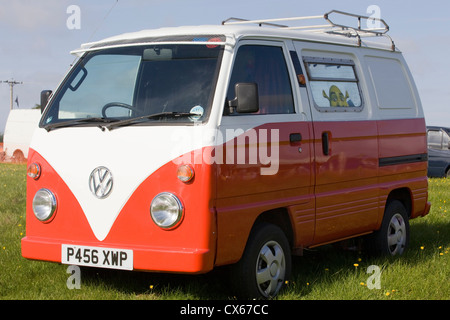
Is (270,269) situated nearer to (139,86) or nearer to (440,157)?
(139,86)

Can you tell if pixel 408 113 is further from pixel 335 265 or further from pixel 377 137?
pixel 335 265

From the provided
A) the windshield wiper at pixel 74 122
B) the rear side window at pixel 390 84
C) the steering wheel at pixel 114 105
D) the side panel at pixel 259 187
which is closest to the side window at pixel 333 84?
the rear side window at pixel 390 84

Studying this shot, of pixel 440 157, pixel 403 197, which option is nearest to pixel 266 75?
pixel 403 197

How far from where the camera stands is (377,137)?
811cm

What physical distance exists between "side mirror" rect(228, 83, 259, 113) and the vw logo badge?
3.88 ft

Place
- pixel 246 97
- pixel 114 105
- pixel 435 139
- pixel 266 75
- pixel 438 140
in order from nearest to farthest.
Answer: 1. pixel 246 97
2. pixel 114 105
3. pixel 266 75
4. pixel 438 140
5. pixel 435 139

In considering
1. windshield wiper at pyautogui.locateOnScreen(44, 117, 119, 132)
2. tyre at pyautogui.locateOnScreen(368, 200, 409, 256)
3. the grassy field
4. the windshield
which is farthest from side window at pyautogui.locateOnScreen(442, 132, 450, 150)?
windshield wiper at pyautogui.locateOnScreen(44, 117, 119, 132)

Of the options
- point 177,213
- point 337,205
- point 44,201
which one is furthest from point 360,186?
point 44,201

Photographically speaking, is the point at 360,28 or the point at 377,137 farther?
the point at 360,28

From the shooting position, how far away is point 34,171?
650cm

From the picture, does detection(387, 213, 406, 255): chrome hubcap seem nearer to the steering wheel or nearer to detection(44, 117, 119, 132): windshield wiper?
the steering wheel

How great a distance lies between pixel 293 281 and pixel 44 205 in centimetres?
232

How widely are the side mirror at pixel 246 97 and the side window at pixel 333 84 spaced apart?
1391mm
